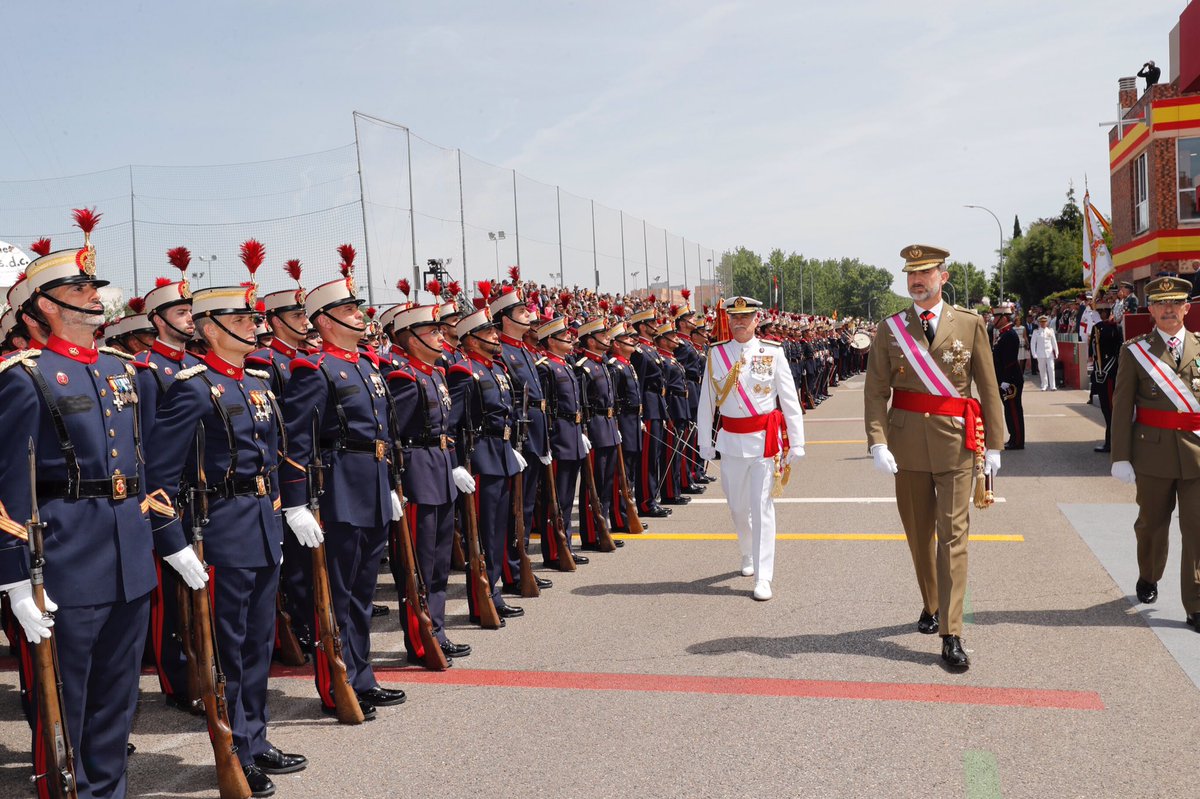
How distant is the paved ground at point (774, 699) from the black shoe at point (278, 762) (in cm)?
7

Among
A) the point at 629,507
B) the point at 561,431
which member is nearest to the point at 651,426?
the point at 629,507

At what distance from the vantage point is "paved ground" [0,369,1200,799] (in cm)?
413

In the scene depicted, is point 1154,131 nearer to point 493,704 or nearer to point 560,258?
point 560,258

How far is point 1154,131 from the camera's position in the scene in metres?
29.5

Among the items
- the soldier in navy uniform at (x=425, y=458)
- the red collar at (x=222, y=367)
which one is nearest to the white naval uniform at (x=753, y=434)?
the soldier in navy uniform at (x=425, y=458)

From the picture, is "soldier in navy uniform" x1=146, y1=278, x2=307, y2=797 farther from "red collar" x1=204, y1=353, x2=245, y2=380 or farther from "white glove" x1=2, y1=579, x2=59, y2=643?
"white glove" x1=2, y1=579, x2=59, y2=643

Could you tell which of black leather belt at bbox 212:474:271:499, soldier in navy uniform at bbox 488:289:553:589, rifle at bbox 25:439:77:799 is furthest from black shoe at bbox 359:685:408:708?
soldier in navy uniform at bbox 488:289:553:589

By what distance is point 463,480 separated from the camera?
6.43m

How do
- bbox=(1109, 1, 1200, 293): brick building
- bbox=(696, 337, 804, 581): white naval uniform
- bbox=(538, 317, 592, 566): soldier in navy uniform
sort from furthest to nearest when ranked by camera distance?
bbox=(1109, 1, 1200, 293): brick building < bbox=(538, 317, 592, 566): soldier in navy uniform < bbox=(696, 337, 804, 581): white naval uniform

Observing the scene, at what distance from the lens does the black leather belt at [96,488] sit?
3625 millimetres

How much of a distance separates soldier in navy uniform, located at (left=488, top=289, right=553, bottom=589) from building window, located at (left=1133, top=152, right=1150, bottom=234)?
28.7 metres

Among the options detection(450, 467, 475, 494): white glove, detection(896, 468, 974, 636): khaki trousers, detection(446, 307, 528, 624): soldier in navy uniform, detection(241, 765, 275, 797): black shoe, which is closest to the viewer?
detection(241, 765, 275, 797): black shoe

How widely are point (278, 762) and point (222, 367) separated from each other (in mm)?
1688

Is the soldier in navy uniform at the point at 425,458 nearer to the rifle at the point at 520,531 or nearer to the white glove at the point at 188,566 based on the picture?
the rifle at the point at 520,531
